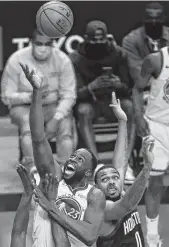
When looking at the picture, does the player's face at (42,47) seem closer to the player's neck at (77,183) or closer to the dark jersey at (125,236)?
the dark jersey at (125,236)

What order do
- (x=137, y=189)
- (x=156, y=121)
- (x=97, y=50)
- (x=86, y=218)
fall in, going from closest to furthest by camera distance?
1. (x=86, y=218)
2. (x=137, y=189)
3. (x=156, y=121)
4. (x=97, y=50)

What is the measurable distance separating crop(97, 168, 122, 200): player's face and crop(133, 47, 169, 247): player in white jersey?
140 cm

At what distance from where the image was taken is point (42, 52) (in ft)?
31.1

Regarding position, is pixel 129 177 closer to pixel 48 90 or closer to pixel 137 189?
pixel 48 90

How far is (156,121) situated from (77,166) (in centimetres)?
203

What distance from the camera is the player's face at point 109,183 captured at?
6.82 metres

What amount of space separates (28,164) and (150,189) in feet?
4.76

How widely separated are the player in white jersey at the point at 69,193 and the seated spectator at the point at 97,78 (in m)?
3.16

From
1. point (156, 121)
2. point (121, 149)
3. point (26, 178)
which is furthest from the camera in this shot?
point (156, 121)

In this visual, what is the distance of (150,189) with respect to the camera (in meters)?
8.27

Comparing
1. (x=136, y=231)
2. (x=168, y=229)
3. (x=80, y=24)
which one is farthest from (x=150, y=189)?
(x=80, y=24)

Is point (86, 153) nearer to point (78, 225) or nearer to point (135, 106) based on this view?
point (78, 225)

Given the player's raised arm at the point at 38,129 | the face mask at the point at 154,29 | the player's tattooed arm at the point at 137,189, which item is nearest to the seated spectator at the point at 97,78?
the face mask at the point at 154,29

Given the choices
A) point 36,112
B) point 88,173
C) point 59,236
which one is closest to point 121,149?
point 88,173
